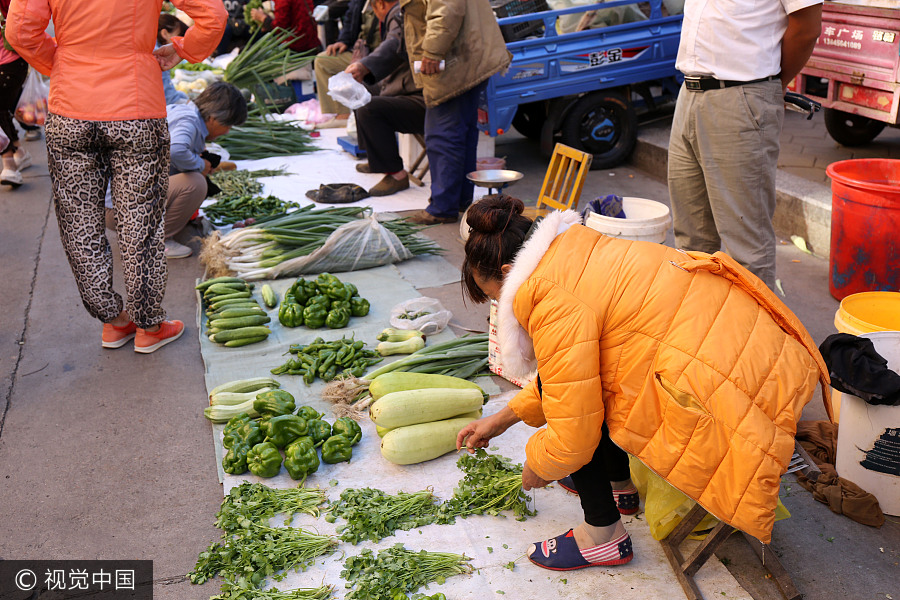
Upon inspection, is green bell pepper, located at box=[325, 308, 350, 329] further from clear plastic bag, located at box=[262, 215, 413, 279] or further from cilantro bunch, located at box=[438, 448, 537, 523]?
cilantro bunch, located at box=[438, 448, 537, 523]

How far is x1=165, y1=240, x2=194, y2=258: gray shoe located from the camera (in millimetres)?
5277

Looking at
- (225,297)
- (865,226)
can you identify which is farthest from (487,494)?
(865,226)

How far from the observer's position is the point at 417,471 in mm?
2992

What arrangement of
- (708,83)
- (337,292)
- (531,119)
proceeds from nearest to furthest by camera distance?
(708,83) < (337,292) < (531,119)

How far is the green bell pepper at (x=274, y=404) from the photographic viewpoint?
3.20 metres

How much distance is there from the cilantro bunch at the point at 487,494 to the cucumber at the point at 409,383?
0.46 m

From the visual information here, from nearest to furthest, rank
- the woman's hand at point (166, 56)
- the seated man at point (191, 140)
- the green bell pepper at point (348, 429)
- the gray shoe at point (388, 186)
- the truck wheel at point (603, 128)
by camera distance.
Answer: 1. the green bell pepper at point (348, 429)
2. the woman's hand at point (166, 56)
3. the seated man at point (191, 140)
4. the gray shoe at point (388, 186)
5. the truck wheel at point (603, 128)

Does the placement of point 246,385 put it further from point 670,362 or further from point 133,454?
point 670,362

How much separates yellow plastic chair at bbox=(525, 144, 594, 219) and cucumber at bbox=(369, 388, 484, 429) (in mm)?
1901

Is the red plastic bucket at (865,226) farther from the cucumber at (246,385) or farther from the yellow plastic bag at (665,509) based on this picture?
the cucumber at (246,385)

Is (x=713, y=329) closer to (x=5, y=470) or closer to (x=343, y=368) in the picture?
(x=343, y=368)

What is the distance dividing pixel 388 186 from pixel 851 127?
4.01m

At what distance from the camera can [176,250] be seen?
529 centimetres

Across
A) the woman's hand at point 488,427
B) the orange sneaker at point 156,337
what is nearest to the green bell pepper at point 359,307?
the orange sneaker at point 156,337
